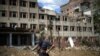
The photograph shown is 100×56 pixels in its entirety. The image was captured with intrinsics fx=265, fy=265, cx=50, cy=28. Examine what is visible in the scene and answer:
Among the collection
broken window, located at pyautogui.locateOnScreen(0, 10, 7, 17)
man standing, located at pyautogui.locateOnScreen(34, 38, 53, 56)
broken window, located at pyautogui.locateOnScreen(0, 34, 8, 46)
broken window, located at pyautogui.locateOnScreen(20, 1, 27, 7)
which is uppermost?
broken window, located at pyautogui.locateOnScreen(20, 1, 27, 7)

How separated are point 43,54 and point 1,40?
28615mm

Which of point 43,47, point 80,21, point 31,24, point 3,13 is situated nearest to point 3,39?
point 3,13

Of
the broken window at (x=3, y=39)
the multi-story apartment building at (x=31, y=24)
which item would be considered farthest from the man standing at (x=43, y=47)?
the broken window at (x=3, y=39)

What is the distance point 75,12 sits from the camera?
55906 mm

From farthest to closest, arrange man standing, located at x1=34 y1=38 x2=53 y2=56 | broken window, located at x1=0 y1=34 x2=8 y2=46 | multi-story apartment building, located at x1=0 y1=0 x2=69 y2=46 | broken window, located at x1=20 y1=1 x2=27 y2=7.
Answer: broken window, located at x1=20 y1=1 x2=27 y2=7 → multi-story apartment building, located at x1=0 y1=0 x2=69 y2=46 → broken window, located at x1=0 y1=34 x2=8 y2=46 → man standing, located at x1=34 y1=38 x2=53 y2=56

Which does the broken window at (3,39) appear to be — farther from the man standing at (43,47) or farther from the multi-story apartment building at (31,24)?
the man standing at (43,47)

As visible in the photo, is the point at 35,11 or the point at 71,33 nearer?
the point at 35,11

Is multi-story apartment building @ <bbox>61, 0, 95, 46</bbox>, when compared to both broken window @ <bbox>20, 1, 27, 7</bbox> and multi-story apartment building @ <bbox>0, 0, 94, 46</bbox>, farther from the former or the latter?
broken window @ <bbox>20, 1, 27, 7</bbox>

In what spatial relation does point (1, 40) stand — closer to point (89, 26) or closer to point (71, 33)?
point (71, 33)

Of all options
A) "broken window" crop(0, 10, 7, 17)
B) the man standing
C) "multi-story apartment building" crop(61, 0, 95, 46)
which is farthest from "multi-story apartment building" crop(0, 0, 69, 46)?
the man standing

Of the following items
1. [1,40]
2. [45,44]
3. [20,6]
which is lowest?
[1,40]

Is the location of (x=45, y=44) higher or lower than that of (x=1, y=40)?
higher

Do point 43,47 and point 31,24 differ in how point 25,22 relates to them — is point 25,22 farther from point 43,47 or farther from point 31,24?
point 43,47

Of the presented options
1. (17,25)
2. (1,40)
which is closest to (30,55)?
(1,40)
